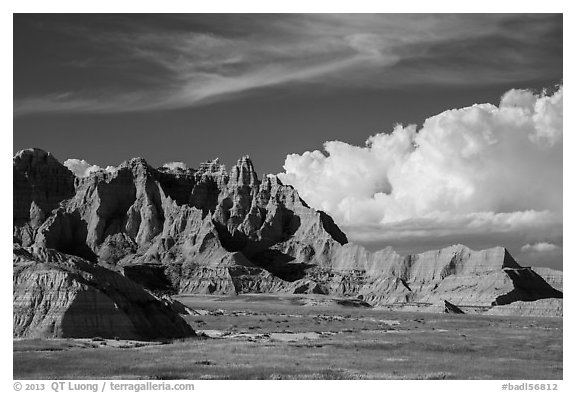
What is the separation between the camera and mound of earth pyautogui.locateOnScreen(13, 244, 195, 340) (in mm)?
64938

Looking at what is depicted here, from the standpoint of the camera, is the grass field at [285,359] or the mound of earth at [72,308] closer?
the grass field at [285,359]

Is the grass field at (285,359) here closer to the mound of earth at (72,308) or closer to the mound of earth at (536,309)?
Result: the mound of earth at (72,308)

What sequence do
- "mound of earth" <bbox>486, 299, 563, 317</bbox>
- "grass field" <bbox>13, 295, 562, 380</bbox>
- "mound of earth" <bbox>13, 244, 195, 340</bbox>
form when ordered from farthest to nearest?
1. "mound of earth" <bbox>486, 299, 563, 317</bbox>
2. "mound of earth" <bbox>13, 244, 195, 340</bbox>
3. "grass field" <bbox>13, 295, 562, 380</bbox>

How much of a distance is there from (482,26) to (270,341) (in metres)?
34.2

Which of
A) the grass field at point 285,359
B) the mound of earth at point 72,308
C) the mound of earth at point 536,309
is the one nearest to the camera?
the grass field at point 285,359

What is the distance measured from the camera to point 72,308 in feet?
216

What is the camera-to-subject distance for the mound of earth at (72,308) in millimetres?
64938

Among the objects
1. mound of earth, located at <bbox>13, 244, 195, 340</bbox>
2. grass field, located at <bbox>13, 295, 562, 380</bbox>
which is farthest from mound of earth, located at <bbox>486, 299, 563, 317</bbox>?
mound of earth, located at <bbox>13, 244, 195, 340</bbox>

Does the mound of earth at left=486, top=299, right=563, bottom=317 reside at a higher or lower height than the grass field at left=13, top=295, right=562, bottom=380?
higher

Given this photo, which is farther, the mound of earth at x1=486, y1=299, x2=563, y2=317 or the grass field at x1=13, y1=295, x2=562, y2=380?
the mound of earth at x1=486, y1=299, x2=563, y2=317

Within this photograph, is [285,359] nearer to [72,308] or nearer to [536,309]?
[72,308]

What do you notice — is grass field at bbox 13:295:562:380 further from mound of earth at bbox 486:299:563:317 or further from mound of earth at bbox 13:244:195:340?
→ mound of earth at bbox 486:299:563:317

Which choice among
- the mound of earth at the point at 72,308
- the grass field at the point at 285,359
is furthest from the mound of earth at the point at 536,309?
the mound of earth at the point at 72,308
